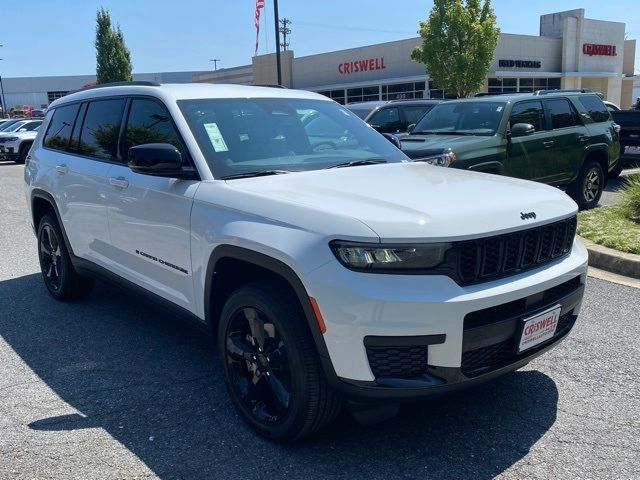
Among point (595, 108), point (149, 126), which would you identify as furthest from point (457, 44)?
point (149, 126)

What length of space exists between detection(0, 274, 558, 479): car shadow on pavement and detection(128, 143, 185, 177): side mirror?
138 cm

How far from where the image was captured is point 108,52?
4188cm

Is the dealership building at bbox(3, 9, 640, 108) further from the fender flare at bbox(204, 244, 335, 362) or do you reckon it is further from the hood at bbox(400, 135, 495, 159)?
the fender flare at bbox(204, 244, 335, 362)

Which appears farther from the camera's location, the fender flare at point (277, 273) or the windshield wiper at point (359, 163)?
the windshield wiper at point (359, 163)

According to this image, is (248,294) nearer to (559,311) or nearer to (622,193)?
(559,311)

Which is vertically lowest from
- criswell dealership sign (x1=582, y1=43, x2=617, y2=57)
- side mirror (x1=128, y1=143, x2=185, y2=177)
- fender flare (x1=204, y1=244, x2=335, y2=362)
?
fender flare (x1=204, y1=244, x2=335, y2=362)

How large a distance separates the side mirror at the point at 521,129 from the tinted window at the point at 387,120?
14.0 ft

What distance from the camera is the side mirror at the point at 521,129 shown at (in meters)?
8.35

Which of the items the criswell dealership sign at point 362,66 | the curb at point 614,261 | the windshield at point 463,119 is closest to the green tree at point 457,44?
the criswell dealership sign at point 362,66

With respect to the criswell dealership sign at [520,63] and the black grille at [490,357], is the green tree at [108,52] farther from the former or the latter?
the black grille at [490,357]

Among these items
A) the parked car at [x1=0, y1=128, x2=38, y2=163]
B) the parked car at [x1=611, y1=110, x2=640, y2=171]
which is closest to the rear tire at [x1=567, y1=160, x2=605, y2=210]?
the parked car at [x1=611, y1=110, x2=640, y2=171]

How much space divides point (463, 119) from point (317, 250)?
690cm

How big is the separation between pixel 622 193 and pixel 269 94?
19.4ft

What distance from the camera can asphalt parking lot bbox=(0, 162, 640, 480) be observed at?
10.2 feet
